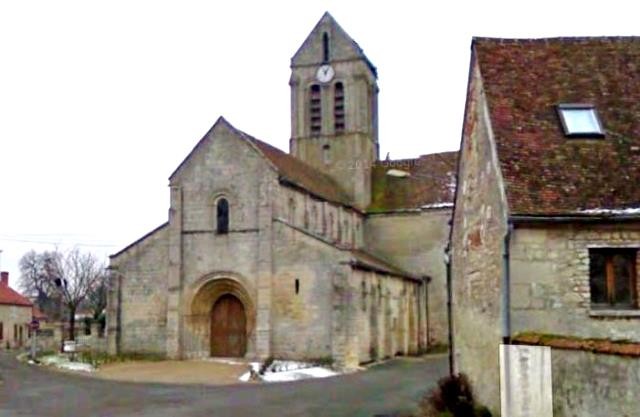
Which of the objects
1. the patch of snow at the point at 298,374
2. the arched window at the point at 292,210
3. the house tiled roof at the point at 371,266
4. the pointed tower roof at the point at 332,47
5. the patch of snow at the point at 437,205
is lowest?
the patch of snow at the point at 298,374

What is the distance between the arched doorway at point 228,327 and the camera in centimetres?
3728

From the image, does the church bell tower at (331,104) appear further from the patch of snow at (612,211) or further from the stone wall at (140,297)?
the patch of snow at (612,211)

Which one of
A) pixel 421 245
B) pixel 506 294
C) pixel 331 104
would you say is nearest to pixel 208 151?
→ pixel 331 104

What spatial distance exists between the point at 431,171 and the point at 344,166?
5511mm

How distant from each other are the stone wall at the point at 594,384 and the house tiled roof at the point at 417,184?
3653 cm

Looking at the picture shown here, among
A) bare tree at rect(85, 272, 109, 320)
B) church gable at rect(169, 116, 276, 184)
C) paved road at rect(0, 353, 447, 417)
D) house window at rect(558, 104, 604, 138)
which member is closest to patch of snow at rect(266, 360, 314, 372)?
paved road at rect(0, 353, 447, 417)

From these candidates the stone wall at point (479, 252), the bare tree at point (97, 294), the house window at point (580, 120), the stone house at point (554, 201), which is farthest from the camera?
the bare tree at point (97, 294)

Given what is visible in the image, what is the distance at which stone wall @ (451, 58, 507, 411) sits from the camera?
49.2 feet

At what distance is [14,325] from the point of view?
67.2m

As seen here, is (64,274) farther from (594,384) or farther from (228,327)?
(594,384)

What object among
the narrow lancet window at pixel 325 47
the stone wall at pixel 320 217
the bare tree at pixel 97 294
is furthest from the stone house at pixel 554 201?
the bare tree at pixel 97 294

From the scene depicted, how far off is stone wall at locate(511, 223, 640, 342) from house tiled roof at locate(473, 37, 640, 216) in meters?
0.46

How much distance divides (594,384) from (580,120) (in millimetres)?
6555

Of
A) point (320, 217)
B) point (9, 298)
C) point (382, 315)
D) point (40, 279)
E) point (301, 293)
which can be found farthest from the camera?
point (40, 279)
